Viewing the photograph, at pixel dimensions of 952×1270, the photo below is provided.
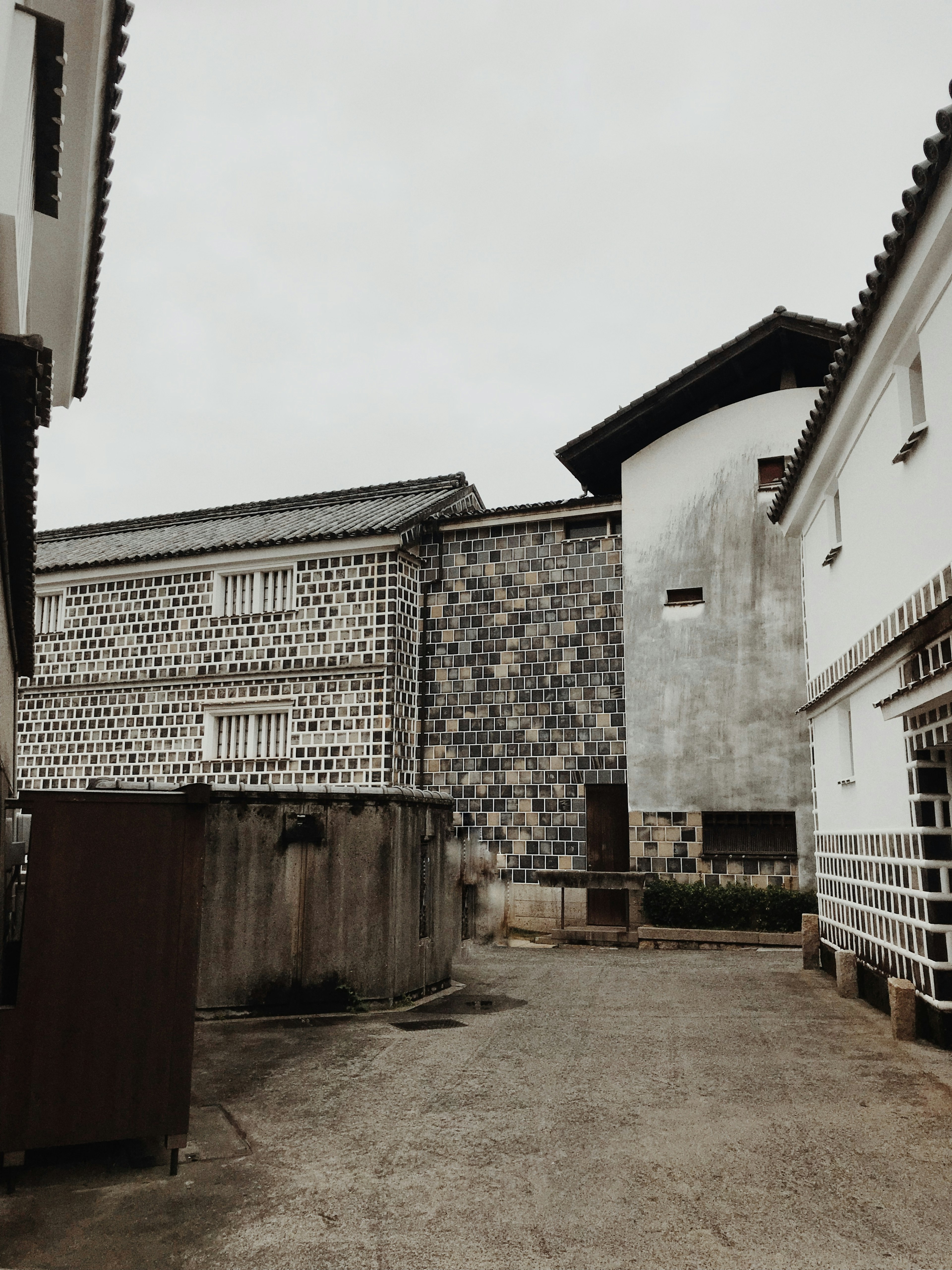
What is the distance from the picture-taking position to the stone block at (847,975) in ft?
33.5

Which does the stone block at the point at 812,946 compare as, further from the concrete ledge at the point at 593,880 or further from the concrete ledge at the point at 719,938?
the concrete ledge at the point at 593,880

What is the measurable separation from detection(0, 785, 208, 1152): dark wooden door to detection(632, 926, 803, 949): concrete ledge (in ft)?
36.3

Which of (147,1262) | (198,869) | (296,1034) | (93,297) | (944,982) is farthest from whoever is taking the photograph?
(93,297)

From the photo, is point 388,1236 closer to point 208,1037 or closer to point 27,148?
point 208,1037

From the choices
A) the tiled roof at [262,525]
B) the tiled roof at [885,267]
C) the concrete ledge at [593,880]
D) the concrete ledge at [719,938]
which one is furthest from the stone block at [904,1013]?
the tiled roof at [262,525]

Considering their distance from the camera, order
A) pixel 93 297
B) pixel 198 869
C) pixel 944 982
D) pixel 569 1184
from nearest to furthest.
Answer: pixel 569 1184 → pixel 198 869 → pixel 944 982 → pixel 93 297

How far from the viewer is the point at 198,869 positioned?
532 cm

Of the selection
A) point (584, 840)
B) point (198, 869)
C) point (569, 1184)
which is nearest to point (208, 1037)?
point (198, 869)

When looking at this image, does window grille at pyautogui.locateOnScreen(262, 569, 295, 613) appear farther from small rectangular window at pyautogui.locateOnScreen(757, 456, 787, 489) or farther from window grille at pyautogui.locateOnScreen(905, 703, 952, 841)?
window grille at pyautogui.locateOnScreen(905, 703, 952, 841)

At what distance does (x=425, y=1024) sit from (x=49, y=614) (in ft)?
50.7

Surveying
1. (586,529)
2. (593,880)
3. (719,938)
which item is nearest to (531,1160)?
(719,938)

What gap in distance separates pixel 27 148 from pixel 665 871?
13239mm

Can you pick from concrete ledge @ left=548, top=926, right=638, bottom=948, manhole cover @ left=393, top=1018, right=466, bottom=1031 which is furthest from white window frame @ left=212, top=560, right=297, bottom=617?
manhole cover @ left=393, top=1018, right=466, bottom=1031

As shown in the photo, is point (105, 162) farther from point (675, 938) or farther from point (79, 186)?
point (675, 938)
